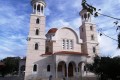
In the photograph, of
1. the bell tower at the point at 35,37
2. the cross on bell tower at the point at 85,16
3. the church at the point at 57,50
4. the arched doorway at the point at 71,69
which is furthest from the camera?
the cross on bell tower at the point at 85,16

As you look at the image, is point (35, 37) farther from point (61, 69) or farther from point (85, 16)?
point (85, 16)

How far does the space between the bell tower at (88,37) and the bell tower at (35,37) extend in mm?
8897

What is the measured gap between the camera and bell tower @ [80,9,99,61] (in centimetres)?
3472

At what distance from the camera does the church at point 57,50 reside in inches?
1190

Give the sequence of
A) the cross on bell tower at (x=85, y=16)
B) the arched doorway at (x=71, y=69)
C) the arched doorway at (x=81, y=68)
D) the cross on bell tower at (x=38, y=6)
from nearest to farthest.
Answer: the arched doorway at (x=81, y=68)
the arched doorway at (x=71, y=69)
the cross on bell tower at (x=38, y=6)
the cross on bell tower at (x=85, y=16)

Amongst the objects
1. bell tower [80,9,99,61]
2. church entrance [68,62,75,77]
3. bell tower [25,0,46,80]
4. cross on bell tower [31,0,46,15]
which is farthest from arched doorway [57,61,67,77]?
cross on bell tower [31,0,46,15]

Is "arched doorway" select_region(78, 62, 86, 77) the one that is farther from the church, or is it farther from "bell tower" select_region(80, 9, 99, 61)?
"bell tower" select_region(80, 9, 99, 61)

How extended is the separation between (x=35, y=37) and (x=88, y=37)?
1110 cm

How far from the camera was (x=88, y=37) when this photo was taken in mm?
35625

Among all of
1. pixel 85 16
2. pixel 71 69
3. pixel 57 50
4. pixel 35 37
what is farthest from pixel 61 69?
pixel 85 16

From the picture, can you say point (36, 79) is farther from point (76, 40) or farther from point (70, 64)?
point (76, 40)

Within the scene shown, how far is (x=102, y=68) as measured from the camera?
22.4 m

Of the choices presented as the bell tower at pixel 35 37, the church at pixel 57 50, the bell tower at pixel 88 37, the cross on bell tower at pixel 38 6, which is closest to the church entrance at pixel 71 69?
the church at pixel 57 50

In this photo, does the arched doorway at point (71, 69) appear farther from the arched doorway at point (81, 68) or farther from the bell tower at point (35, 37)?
the bell tower at point (35, 37)
